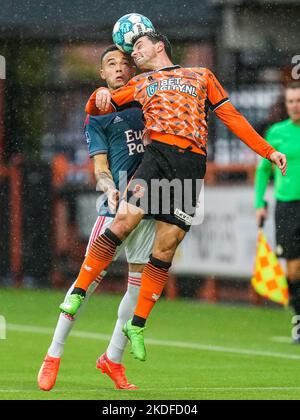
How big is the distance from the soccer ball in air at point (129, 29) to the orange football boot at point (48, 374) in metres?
2.05

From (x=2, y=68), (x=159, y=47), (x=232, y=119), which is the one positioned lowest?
(x=232, y=119)

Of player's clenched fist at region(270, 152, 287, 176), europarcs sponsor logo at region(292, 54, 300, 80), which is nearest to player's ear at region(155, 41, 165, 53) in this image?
player's clenched fist at region(270, 152, 287, 176)

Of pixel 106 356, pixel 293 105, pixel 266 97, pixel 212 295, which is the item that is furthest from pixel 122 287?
pixel 106 356

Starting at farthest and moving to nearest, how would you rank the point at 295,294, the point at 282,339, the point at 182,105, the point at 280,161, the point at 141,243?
the point at 295,294 < the point at 282,339 < the point at 141,243 < the point at 182,105 < the point at 280,161

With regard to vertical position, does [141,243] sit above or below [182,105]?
below

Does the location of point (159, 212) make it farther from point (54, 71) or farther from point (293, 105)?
point (54, 71)

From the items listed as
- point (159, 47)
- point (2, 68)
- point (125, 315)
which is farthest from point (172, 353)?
point (2, 68)

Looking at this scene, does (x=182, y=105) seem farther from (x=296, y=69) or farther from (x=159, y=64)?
(x=296, y=69)

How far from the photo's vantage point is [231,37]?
59.0 ft

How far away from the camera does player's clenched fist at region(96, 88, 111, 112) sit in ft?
28.6

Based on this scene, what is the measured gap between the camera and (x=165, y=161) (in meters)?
8.57

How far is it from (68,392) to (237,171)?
8446mm

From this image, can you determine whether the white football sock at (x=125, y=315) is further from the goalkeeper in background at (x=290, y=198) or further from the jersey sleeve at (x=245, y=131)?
the goalkeeper in background at (x=290, y=198)

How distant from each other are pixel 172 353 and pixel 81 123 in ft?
26.2
